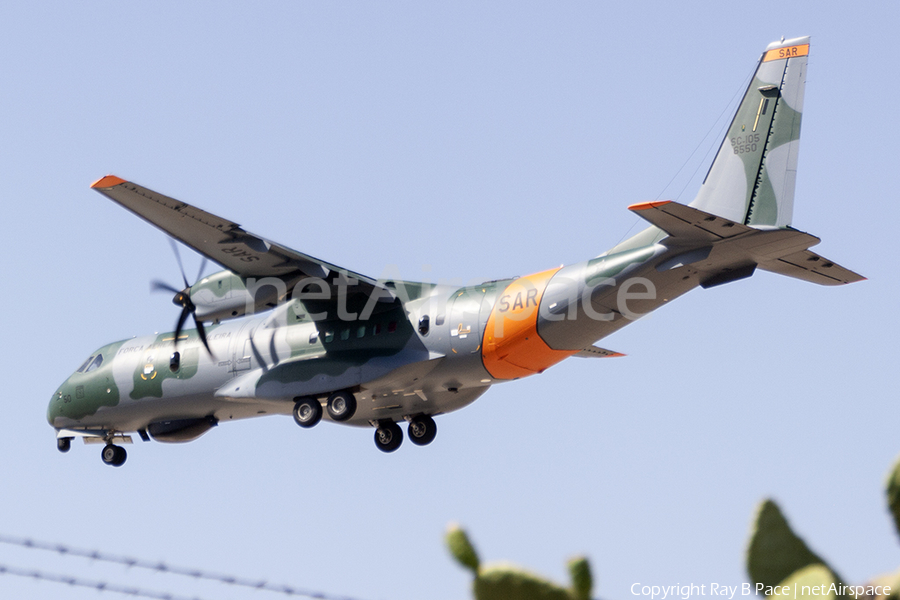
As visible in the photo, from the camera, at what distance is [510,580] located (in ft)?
21.0

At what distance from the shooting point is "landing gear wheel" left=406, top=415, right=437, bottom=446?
86.7 feet

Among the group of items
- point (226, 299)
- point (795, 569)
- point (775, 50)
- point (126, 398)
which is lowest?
point (795, 569)

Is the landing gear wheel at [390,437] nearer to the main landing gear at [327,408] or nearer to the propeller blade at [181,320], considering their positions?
the main landing gear at [327,408]

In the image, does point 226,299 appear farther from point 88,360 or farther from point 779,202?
point 779,202

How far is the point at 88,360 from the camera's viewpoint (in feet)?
96.4

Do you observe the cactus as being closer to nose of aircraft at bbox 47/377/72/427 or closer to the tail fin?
the tail fin

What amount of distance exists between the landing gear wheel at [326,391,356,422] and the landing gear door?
274 centimetres

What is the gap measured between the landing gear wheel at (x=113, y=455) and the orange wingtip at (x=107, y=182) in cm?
975

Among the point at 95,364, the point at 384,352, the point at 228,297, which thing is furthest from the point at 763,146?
the point at 95,364

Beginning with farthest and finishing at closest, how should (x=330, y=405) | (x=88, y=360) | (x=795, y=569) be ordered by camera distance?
(x=88, y=360) < (x=330, y=405) < (x=795, y=569)

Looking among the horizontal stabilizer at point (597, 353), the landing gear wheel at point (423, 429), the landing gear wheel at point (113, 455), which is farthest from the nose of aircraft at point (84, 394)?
the horizontal stabilizer at point (597, 353)

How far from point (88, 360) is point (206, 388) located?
467cm

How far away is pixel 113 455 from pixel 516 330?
499 inches

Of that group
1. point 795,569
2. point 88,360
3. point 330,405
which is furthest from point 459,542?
point 88,360
